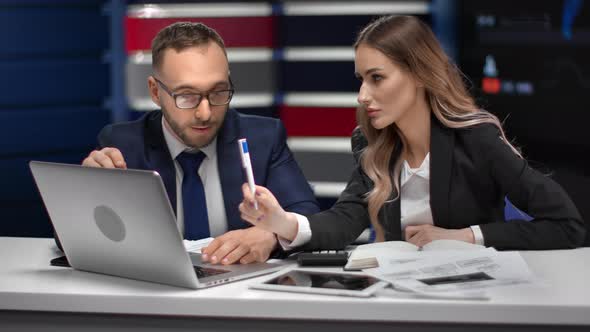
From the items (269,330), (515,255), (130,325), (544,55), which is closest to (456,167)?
(515,255)

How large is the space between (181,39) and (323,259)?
0.93 m

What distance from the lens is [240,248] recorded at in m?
2.20

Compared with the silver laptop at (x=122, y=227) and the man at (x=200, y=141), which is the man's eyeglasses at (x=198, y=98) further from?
the silver laptop at (x=122, y=227)

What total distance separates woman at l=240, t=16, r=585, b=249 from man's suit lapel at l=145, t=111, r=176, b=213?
0.50m

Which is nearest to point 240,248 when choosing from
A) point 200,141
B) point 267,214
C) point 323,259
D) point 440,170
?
point 267,214

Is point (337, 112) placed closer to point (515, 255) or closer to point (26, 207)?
point (26, 207)

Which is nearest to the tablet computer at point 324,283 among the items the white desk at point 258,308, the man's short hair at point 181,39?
the white desk at point 258,308

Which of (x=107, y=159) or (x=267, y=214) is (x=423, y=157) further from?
(x=107, y=159)

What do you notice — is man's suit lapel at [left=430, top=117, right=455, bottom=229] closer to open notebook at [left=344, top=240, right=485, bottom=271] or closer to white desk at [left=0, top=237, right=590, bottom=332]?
open notebook at [left=344, top=240, right=485, bottom=271]

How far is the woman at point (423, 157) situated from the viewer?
259 centimetres

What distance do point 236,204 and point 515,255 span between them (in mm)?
955

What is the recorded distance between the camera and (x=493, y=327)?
1827mm

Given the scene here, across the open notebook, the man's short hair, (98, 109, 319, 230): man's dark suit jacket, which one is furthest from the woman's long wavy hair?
the man's short hair

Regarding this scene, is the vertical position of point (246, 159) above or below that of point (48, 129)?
above
